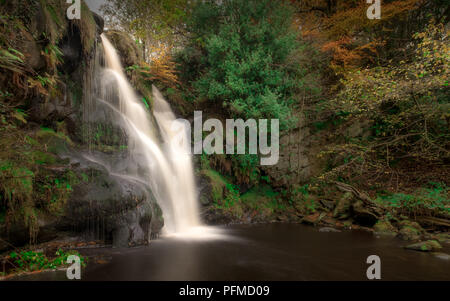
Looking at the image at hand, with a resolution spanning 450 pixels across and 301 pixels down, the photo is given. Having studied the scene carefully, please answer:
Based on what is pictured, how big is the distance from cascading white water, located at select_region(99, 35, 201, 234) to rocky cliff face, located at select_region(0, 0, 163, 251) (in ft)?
2.25

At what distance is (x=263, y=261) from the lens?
181 inches

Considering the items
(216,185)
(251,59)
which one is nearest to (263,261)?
(216,185)

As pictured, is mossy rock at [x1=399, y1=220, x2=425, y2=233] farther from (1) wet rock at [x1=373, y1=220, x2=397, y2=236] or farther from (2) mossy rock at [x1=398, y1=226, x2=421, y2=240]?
(1) wet rock at [x1=373, y1=220, x2=397, y2=236]

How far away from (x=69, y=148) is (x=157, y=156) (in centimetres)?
240

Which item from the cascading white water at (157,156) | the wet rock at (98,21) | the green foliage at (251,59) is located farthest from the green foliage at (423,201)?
the wet rock at (98,21)

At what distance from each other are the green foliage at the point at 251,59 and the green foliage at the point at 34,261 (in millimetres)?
Answer: 7069

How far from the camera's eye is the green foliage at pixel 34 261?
11.6 ft

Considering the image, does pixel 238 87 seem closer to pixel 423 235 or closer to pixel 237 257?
pixel 237 257

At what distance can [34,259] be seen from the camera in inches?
143

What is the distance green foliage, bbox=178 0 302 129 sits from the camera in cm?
930

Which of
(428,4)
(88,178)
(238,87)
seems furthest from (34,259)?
(428,4)

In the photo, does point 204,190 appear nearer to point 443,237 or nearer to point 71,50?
point 71,50

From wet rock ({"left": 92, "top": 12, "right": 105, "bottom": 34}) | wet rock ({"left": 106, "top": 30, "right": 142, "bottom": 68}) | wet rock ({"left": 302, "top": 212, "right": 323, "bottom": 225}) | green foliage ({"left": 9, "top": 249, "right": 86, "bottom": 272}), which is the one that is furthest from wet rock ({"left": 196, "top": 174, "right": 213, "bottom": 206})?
wet rock ({"left": 92, "top": 12, "right": 105, "bottom": 34})

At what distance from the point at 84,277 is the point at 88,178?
2.08 meters
